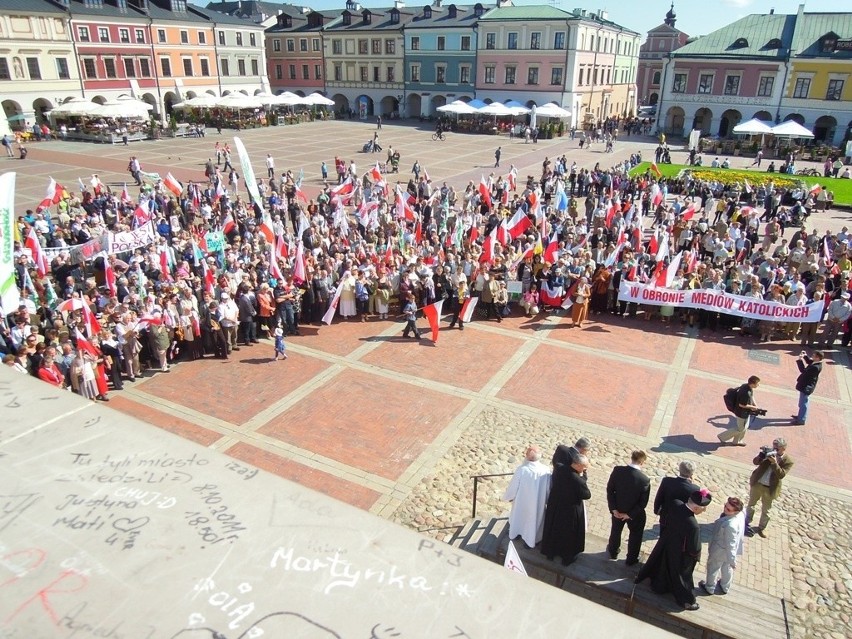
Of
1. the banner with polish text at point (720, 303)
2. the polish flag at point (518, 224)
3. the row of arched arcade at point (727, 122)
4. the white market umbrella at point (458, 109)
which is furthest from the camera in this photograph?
the white market umbrella at point (458, 109)

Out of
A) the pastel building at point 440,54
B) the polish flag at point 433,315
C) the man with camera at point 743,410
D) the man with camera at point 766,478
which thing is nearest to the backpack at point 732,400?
the man with camera at point 743,410

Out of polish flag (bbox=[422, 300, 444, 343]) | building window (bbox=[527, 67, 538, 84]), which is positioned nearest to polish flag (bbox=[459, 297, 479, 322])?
polish flag (bbox=[422, 300, 444, 343])

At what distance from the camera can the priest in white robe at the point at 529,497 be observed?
24.2 ft

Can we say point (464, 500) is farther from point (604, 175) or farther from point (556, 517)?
point (604, 175)

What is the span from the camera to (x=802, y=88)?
50875 mm

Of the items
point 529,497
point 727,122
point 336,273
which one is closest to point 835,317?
point 529,497

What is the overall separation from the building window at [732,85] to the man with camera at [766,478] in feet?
182

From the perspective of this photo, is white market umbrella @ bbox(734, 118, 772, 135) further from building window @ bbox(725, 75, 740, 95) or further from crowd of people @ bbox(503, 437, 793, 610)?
crowd of people @ bbox(503, 437, 793, 610)

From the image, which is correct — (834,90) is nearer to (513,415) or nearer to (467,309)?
(467,309)

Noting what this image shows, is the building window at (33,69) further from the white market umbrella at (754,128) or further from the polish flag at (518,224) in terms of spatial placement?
the white market umbrella at (754,128)

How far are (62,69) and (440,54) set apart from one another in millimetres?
→ 36921

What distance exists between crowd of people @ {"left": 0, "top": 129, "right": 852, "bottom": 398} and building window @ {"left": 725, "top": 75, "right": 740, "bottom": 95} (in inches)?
1464

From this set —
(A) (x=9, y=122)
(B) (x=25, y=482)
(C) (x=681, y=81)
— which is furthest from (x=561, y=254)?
(A) (x=9, y=122)

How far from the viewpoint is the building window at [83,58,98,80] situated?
179 feet
